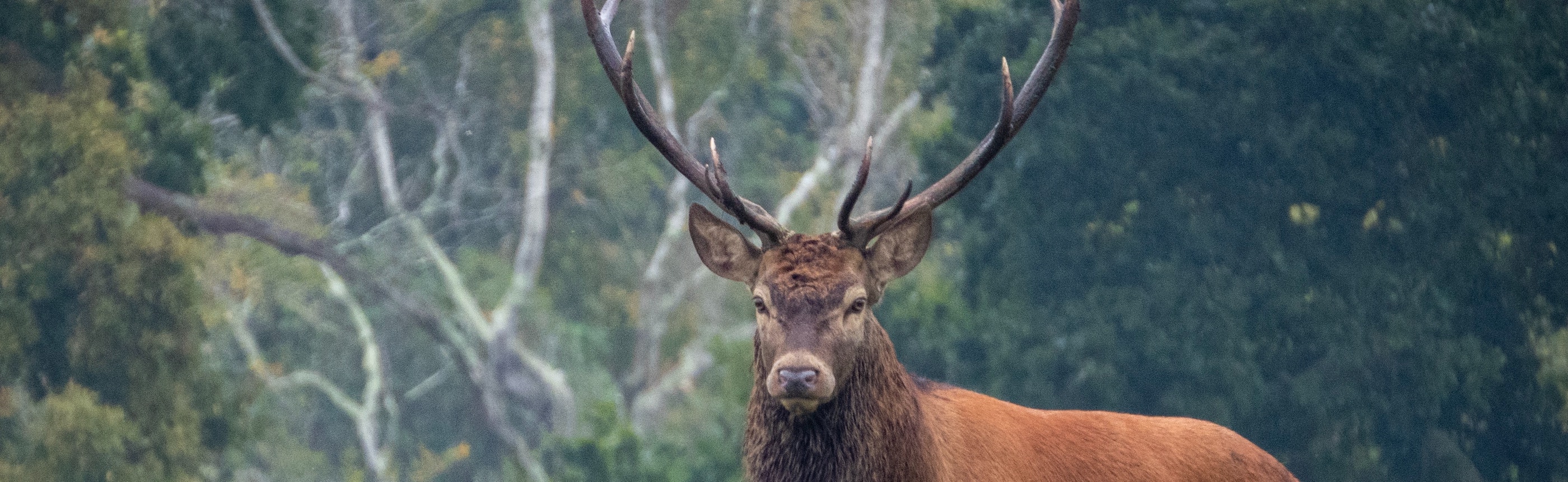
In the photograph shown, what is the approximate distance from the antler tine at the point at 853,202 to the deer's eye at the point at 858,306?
23 centimetres

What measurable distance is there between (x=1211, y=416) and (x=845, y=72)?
10.6 meters

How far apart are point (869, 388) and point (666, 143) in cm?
117

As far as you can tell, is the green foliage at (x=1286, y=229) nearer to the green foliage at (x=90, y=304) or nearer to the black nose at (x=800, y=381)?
the green foliage at (x=90, y=304)

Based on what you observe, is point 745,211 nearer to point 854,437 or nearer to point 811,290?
point 811,290

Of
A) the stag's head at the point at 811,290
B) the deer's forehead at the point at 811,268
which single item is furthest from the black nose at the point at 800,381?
the deer's forehead at the point at 811,268

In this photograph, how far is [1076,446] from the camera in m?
5.28

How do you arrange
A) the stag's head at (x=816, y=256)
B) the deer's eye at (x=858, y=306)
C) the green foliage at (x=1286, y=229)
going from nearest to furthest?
the stag's head at (x=816, y=256)
the deer's eye at (x=858, y=306)
the green foliage at (x=1286, y=229)

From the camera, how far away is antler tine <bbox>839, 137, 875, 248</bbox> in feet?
15.3

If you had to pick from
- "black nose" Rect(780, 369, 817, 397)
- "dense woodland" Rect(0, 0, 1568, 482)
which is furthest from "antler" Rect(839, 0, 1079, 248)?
"dense woodland" Rect(0, 0, 1568, 482)

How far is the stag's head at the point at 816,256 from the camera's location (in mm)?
4633

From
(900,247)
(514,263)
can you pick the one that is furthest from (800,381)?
(514,263)

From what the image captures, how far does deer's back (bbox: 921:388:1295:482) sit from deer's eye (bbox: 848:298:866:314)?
0.43 m

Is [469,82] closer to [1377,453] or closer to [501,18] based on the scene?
[501,18]

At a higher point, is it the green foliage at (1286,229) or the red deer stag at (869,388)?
the red deer stag at (869,388)
